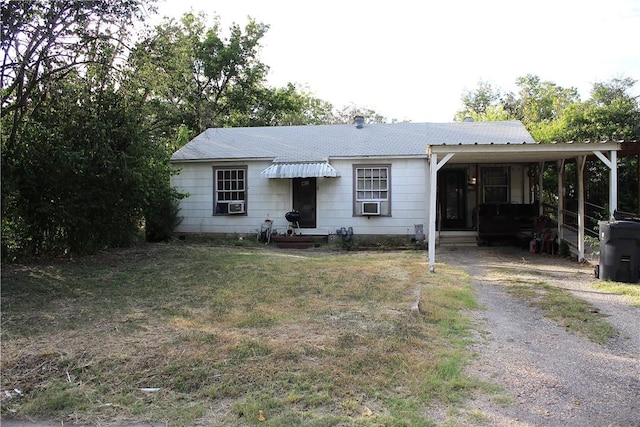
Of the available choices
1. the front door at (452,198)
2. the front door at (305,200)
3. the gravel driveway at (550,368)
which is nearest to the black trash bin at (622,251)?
the gravel driveway at (550,368)

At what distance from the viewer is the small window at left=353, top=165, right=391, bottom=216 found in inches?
539

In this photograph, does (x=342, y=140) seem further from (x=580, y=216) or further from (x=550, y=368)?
(x=550, y=368)

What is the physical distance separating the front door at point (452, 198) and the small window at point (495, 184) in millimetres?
729

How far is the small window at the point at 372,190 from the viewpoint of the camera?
1370cm

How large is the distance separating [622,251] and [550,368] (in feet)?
16.9

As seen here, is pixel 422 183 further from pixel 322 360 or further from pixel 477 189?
pixel 322 360

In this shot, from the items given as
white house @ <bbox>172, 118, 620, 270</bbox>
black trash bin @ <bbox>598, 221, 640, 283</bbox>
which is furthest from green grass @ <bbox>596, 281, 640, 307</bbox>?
white house @ <bbox>172, 118, 620, 270</bbox>

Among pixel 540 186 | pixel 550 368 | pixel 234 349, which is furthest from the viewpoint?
pixel 540 186

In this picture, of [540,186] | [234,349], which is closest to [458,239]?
[540,186]

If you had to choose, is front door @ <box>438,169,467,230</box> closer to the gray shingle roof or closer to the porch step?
the porch step

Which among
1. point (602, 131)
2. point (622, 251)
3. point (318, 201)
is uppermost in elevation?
point (602, 131)

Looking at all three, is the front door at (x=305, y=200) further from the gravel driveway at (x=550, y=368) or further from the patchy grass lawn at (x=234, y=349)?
the gravel driveway at (x=550, y=368)

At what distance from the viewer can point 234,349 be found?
421 centimetres

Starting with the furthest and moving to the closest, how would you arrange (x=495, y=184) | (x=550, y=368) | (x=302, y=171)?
(x=495, y=184) → (x=302, y=171) → (x=550, y=368)
